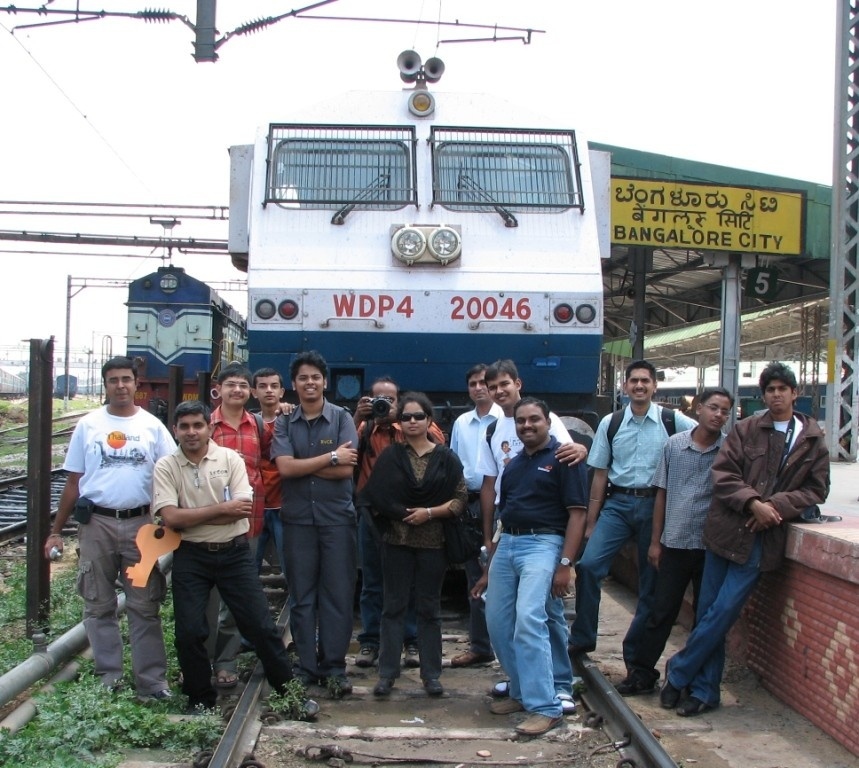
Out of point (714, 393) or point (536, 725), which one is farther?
point (714, 393)

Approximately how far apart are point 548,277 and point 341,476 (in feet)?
9.20

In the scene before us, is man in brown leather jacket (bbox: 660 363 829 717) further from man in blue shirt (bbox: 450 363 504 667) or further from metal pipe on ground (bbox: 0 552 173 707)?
metal pipe on ground (bbox: 0 552 173 707)

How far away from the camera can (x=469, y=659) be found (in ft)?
21.2

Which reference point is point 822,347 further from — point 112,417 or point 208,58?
point 112,417

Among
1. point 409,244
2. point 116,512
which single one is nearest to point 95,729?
point 116,512

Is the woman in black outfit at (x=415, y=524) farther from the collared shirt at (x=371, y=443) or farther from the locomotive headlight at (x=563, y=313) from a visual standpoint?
the locomotive headlight at (x=563, y=313)

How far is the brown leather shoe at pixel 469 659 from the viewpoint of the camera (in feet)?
21.1

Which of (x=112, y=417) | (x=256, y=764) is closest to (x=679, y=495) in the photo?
(x=256, y=764)

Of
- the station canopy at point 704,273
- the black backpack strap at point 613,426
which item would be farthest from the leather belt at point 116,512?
the station canopy at point 704,273

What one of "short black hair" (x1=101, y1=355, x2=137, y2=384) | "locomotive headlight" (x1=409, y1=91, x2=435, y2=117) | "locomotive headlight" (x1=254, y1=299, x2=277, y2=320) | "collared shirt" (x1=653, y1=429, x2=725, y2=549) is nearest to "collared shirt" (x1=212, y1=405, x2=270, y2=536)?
"short black hair" (x1=101, y1=355, x2=137, y2=384)

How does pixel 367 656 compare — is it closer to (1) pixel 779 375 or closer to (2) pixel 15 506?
(1) pixel 779 375

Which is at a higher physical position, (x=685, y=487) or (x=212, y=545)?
(x=685, y=487)

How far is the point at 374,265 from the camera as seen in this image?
25.7ft

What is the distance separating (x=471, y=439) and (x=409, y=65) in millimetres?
3752
